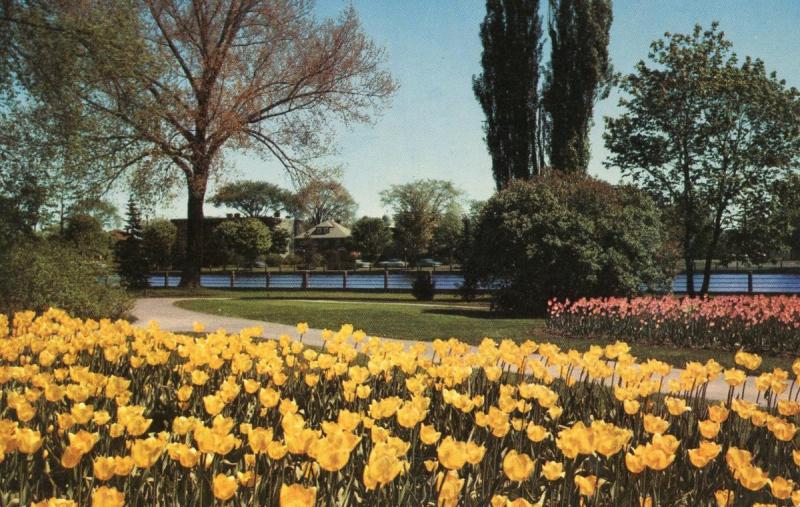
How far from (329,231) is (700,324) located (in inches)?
3174

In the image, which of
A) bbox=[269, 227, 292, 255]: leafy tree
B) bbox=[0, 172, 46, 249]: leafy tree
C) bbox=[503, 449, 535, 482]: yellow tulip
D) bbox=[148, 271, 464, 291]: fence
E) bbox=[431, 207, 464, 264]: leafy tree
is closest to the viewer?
bbox=[503, 449, 535, 482]: yellow tulip

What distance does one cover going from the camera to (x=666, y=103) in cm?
2311

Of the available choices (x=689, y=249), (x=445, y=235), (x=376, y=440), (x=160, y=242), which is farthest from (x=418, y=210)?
Result: (x=376, y=440)

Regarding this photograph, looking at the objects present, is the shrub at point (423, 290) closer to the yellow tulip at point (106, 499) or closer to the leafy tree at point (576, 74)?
the leafy tree at point (576, 74)

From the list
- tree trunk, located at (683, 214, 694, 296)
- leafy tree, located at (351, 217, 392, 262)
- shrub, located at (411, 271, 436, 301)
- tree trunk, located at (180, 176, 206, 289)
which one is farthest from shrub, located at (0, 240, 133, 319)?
leafy tree, located at (351, 217, 392, 262)

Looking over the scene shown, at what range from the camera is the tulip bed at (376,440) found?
99.3 inches

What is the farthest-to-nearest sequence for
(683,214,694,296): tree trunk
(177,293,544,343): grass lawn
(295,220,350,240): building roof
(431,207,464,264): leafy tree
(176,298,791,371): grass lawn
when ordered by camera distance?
(295,220,350,240): building roof → (431,207,464,264): leafy tree → (683,214,694,296): tree trunk → (177,293,544,343): grass lawn → (176,298,791,371): grass lawn

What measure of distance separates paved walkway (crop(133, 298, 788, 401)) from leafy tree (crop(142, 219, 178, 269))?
2986 cm

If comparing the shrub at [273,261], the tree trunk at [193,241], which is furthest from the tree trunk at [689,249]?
the shrub at [273,261]

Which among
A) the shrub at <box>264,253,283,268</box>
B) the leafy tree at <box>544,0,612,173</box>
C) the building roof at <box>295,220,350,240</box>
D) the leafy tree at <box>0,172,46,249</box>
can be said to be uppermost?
the leafy tree at <box>544,0,612,173</box>

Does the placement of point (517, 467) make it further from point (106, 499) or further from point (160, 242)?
point (160, 242)

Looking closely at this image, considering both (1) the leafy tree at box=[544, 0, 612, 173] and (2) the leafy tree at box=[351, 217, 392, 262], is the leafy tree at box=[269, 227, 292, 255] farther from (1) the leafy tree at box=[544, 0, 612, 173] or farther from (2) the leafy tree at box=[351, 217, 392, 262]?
(1) the leafy tree at box=[544, 0, 612, 173]

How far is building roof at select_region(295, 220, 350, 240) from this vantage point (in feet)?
290

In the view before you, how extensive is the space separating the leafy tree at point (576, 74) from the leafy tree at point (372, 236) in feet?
139
